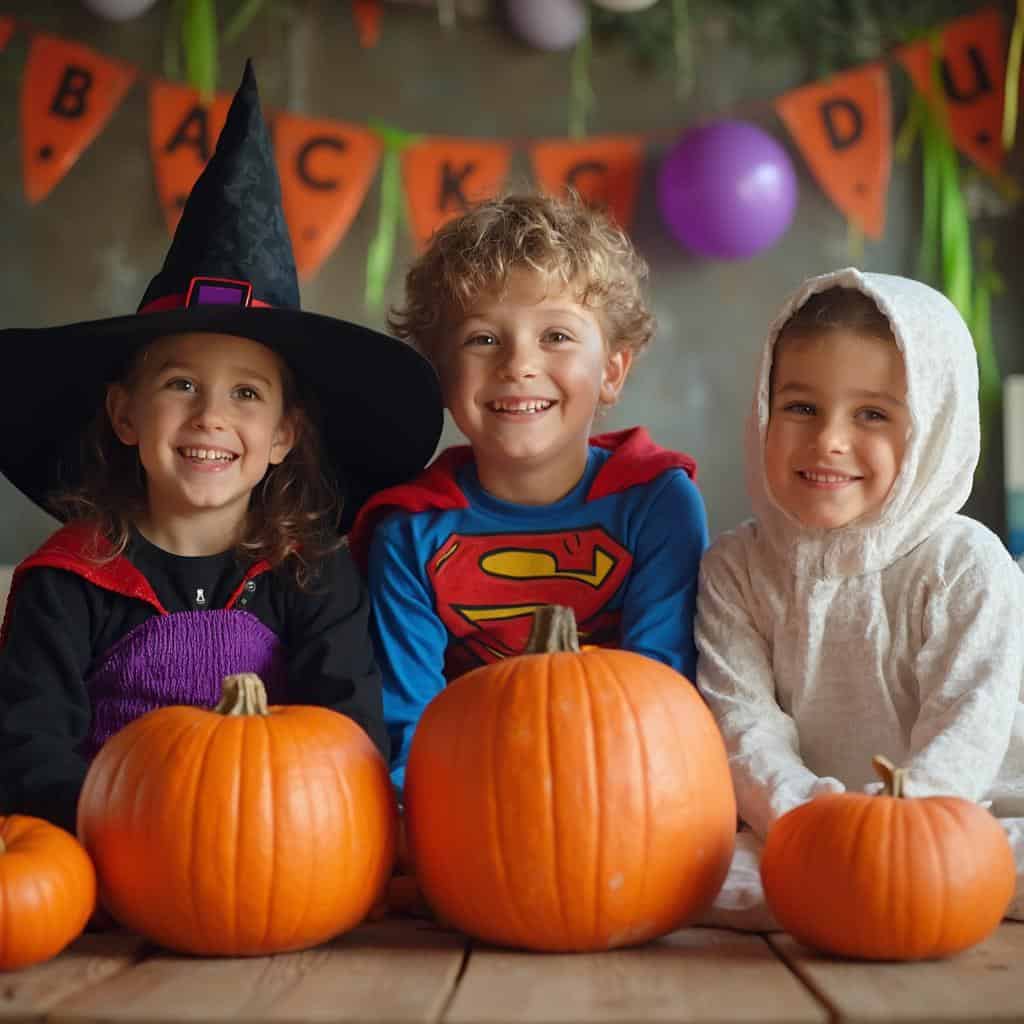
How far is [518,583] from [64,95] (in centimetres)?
346

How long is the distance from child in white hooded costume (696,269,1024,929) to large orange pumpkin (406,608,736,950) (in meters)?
0.35

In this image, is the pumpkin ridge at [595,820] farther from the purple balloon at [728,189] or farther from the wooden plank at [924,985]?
the purple balloon at [728,189]

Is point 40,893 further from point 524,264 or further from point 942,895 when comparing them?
point 524,264

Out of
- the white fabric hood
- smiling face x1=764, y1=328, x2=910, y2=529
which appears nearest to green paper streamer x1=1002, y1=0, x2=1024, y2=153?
the white fabric hood

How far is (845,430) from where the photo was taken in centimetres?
167

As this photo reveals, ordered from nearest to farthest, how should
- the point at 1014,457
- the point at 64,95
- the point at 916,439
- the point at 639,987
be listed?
the point at 639,987 → the point at 916,439 → the point at 1014,457 → the point at 64,95

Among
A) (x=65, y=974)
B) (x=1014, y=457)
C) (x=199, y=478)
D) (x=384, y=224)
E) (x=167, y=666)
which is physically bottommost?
(x=65, y=974)

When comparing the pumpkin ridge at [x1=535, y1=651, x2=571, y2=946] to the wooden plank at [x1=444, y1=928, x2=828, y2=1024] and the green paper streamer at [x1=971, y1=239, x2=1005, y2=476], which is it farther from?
the green paper streamer at [x1=971, y1=239, x2=1005, y2=476]

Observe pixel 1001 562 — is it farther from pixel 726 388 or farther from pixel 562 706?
pixel 726 388

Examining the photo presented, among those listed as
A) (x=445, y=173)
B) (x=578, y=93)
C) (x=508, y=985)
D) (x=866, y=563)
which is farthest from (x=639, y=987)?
(x=578, y=93)

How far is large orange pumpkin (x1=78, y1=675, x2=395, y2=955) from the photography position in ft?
4.00

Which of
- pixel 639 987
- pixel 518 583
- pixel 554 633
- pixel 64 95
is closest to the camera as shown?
pixel 639 987

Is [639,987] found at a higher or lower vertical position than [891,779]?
lower

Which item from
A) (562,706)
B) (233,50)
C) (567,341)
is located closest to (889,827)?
(562,706)
